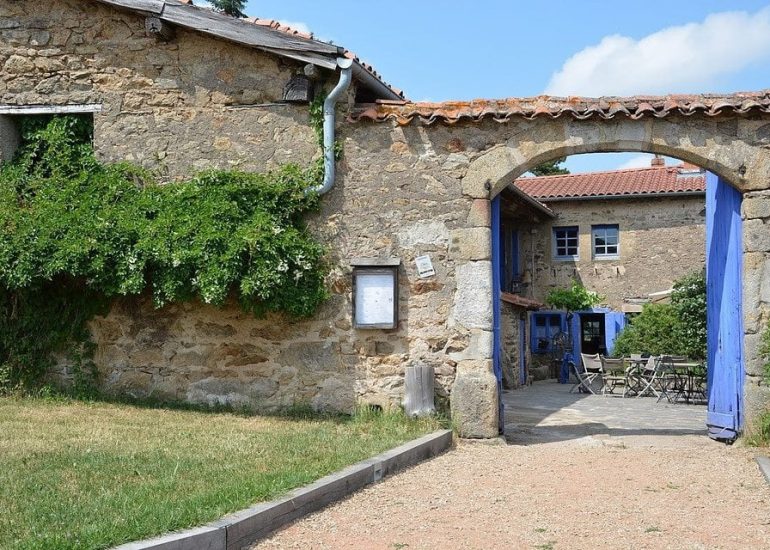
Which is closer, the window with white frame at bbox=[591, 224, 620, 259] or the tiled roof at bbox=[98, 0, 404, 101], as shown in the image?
the tiled roof at bbox=[98, 0, 404, 101]

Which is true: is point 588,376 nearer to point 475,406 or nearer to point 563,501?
point 475,406

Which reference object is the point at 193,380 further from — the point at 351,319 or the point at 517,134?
the point at 517,134

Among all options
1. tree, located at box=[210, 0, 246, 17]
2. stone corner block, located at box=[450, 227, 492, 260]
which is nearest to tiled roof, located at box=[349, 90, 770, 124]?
stone corner block, located at box=[450, 227, 492, 260]

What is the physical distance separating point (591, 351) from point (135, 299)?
47.1 feet

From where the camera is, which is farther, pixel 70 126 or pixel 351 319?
pixel 70 126

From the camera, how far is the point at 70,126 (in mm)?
9180

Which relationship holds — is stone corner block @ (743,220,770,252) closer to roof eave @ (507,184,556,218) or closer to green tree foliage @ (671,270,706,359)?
roof eave @ (507,184,556,218)

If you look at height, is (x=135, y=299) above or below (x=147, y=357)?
above

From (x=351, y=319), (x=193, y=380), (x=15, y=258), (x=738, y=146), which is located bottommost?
(x=193, y=380)

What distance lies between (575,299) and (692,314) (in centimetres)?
432

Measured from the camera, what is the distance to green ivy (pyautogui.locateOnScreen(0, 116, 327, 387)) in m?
8.06

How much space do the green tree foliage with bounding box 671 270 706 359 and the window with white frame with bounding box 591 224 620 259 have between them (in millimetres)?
3974

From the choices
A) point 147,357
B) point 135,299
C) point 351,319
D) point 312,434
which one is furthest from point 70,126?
point 312,434

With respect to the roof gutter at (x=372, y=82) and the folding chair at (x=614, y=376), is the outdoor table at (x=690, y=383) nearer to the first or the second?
the folding chair at (x=614, y=376)
